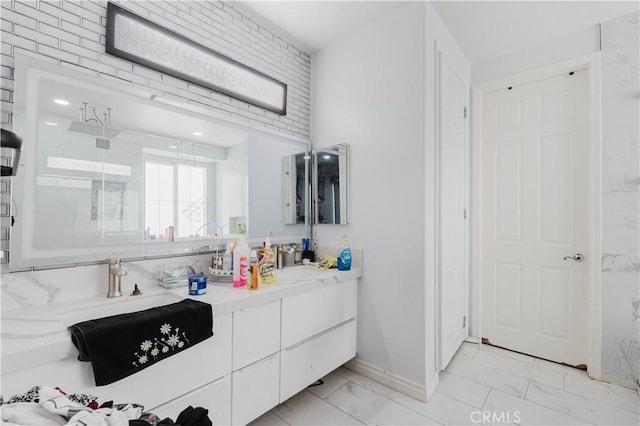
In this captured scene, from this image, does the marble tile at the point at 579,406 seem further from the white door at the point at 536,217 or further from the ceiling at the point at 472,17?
the ceiling at the point at 472,17

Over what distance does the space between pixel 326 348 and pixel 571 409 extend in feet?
5.27

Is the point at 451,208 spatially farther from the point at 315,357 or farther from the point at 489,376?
the point at 315,357

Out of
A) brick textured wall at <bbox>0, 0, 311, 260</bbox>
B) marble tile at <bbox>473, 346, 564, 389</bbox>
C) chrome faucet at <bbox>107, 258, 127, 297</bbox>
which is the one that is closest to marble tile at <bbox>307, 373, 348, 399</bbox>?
marble tile at <bbox>473, 346, 564, 389</bbox>

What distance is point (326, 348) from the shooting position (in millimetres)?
1979

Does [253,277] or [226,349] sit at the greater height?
[253,277]

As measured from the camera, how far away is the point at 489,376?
7.30ft

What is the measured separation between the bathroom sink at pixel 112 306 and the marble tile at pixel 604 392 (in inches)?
109

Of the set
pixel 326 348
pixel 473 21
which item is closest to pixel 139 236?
pixel 326 348

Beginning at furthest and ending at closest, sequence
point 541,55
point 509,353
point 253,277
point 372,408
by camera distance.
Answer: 1. point 509,353
2. point 541,55
3. point 372,408
4. point 253,277

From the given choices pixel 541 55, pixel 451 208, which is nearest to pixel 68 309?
pixel 451 208

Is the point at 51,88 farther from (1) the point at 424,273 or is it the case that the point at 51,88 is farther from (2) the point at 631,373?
(2) the point at 631,373

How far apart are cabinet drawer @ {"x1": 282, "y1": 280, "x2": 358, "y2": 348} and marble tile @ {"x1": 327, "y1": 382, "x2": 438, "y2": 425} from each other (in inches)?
18.5

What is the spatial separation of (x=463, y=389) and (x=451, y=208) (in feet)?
4.36

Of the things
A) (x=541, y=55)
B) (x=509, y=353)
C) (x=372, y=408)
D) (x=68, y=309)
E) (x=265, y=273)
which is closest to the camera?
(x=68, y=309)
